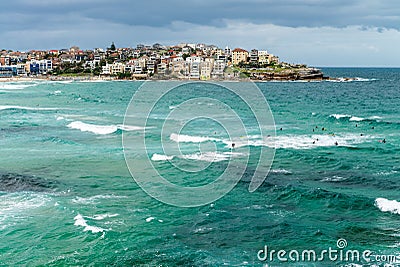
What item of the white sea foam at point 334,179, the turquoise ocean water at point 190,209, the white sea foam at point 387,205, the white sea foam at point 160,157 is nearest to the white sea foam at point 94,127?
the turquoise ocean water at point 190,209

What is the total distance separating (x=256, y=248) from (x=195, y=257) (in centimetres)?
260

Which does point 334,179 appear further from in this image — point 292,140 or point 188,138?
point 188,138

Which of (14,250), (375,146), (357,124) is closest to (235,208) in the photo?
(14,250)

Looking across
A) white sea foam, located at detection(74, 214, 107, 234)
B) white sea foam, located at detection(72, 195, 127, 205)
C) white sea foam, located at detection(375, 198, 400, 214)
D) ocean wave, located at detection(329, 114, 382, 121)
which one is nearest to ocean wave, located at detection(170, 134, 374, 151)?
ocean wave, located at detection(329, 114, 382, 121)

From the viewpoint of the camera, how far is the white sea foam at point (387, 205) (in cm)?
2356

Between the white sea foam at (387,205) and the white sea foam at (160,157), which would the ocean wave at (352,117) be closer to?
the white sea foam at (160,157)

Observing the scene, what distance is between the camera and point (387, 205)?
2402 cm

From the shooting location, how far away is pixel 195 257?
1848cm

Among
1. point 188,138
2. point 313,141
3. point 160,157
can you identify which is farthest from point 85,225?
point 313,141

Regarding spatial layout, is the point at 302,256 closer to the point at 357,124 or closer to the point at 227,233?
the point at 227,233

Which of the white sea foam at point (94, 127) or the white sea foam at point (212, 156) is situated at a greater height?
the white sea foam at point (94, 127)

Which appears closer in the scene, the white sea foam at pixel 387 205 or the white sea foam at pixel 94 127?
the white sea foam at pixel 387 205

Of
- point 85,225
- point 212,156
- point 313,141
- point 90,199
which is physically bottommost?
point 85,225

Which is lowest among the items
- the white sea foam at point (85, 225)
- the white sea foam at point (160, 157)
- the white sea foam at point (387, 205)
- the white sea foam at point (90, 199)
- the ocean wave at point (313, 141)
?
the white sea foam at point (85, 225)
